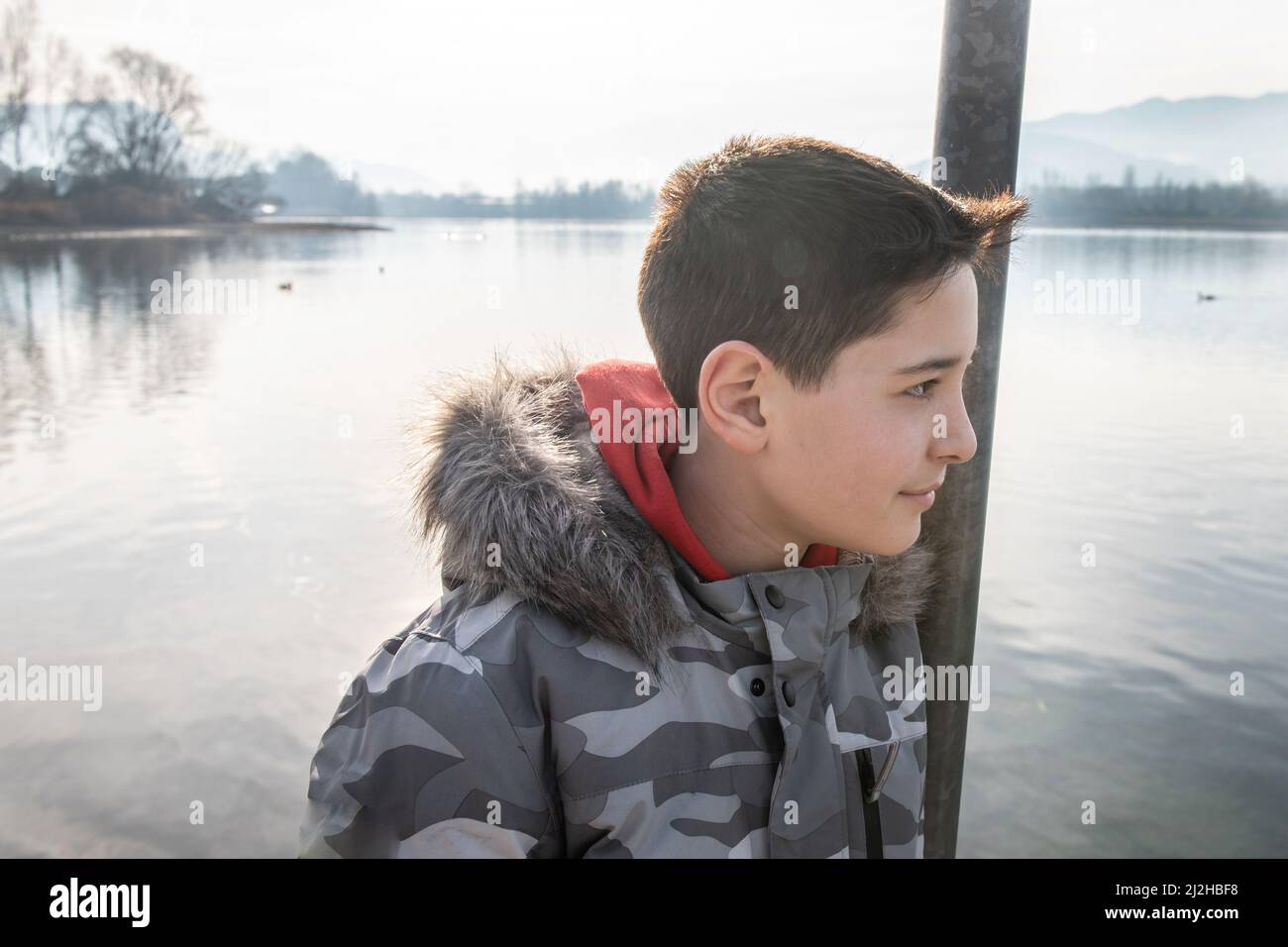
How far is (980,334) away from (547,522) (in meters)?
0.90

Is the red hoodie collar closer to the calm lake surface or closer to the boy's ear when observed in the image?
the boy's ear

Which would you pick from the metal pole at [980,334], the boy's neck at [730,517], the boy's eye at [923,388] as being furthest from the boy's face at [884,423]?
the metal pole at [980,334]

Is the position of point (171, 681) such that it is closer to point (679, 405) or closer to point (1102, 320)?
point (679, 405)

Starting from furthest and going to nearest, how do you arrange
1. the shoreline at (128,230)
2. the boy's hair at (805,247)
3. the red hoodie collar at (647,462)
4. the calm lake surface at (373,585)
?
the shoreline at (128,230), the calm lake surface at (373,585), the red hoodie collar at (647,462), the boy's hair at (805,247)

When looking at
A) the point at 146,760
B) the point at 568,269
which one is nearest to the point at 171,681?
the point at 146,760

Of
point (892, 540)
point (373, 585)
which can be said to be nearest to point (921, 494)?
point (892, 540)

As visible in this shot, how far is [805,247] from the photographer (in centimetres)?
167

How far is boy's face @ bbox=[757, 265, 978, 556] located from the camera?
1636 mm

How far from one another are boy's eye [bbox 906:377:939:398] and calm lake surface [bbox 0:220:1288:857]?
47 cm

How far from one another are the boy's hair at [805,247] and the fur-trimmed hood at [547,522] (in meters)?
0.28

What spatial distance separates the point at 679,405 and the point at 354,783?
84 cm

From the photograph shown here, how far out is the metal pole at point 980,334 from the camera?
5.84 ft

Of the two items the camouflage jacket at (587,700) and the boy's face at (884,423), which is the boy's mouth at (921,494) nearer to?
the boy's face at (884,423)
